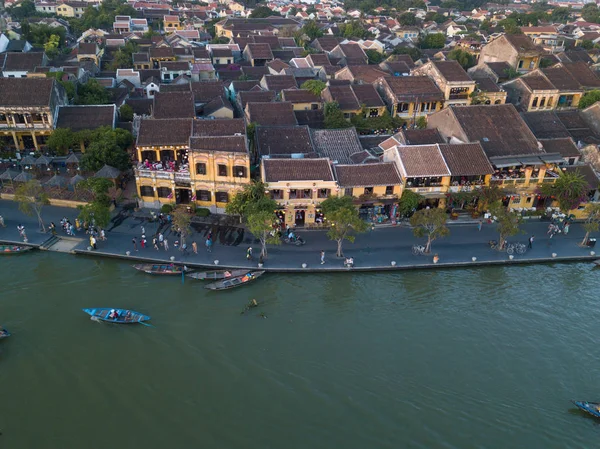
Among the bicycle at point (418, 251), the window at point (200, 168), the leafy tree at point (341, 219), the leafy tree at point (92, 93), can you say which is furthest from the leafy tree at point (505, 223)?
the leafy tree at point (92, 93)

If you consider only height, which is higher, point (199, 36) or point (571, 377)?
point (199, 36)

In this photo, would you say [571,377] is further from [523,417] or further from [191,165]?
[191,165]

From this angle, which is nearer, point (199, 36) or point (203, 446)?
point (203, 446)

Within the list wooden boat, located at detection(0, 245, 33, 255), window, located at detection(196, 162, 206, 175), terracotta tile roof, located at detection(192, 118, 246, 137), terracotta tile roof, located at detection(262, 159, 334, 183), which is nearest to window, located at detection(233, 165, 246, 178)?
terracotta tile roof, located at detection(262, 159, 334, 183)

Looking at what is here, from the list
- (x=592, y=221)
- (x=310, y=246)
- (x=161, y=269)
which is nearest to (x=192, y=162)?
(x=161, y=269)

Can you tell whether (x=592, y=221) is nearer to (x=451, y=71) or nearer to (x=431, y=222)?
(x=431, y=222)

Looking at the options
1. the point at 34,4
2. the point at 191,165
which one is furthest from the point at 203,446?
the point at 34,4

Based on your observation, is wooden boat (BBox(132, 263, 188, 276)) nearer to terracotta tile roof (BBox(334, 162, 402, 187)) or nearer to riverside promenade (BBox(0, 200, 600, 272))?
riverside promenade (BBox(0, 200, 600, 272))

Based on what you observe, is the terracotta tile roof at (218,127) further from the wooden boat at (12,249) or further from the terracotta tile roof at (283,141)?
the wooden boat at (12,249)
